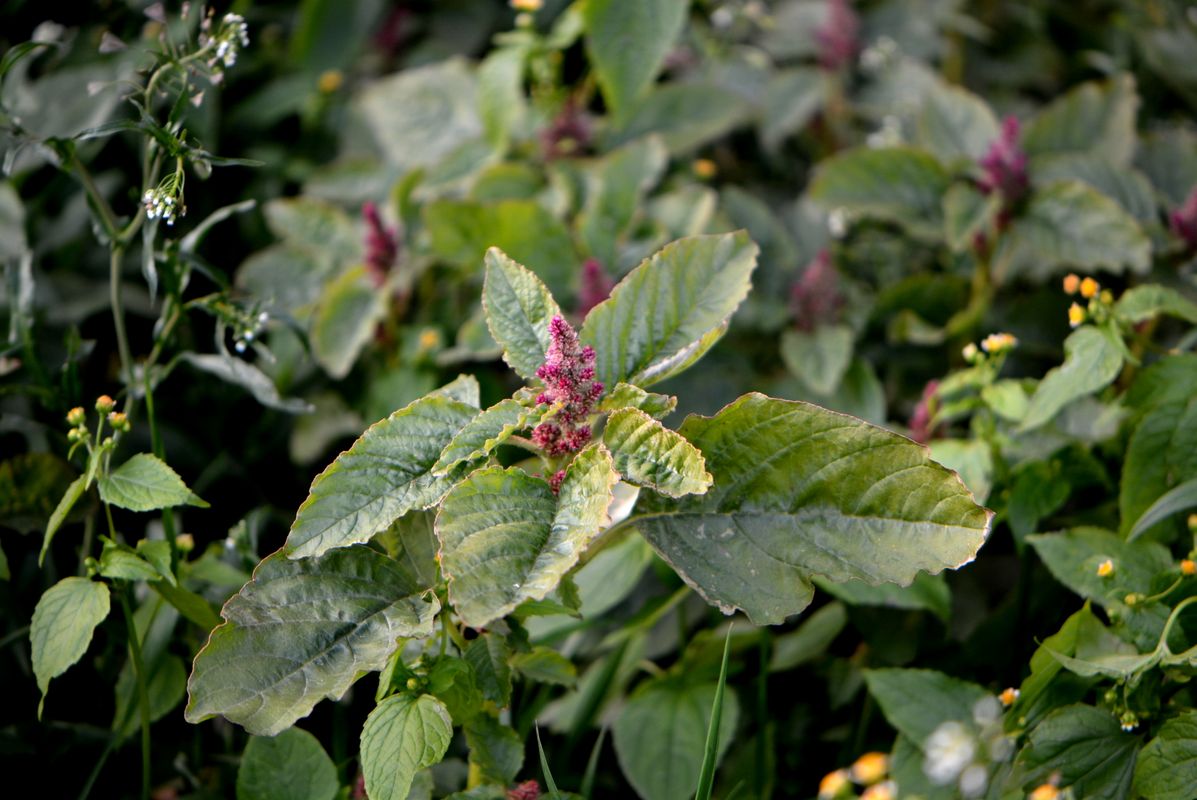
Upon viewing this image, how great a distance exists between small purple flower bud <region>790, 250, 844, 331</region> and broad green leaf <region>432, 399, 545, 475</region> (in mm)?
893

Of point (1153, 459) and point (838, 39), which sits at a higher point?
point (838, 39)

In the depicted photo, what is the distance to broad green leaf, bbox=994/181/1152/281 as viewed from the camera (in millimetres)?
1668

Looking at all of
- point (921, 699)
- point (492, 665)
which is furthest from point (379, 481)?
point (921, 699)

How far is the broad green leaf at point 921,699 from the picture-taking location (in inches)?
49.5

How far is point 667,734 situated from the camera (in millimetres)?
1423

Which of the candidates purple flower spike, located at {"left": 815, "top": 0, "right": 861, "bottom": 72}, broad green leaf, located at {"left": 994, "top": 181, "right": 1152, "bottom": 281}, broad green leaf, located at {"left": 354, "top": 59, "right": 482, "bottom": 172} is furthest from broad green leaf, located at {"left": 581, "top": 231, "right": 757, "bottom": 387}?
purple flower spike, located at {"left": 815, "top": 0, "right": 861, "bottom": 72}

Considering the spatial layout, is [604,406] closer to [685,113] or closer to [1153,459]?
[1153,459]

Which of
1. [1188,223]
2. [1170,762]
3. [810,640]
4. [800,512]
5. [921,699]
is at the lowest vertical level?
[810,640]

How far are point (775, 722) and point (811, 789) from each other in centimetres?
11

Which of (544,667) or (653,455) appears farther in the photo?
(544,667)

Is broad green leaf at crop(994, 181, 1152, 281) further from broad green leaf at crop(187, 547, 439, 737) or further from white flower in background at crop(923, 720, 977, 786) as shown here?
broad green leaf at crop(187, 547, 439, 737)

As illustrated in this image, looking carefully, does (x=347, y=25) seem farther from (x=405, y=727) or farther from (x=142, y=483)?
(x=405, y=727)

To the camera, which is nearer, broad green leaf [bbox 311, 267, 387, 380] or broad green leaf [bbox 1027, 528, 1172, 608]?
broad green leaf [bbox 1027, 528, 1172, 608]

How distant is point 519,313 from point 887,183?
3.23 feet
